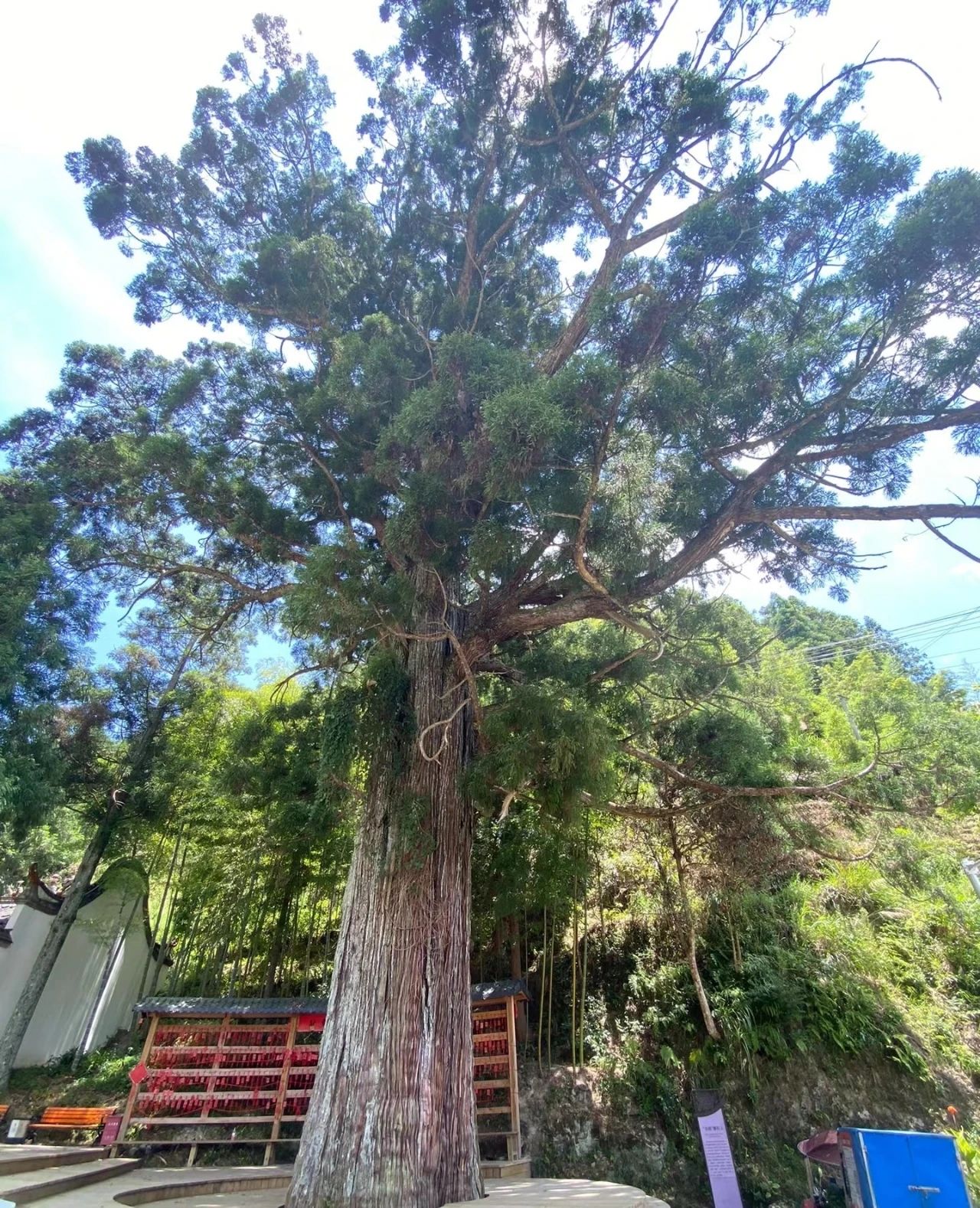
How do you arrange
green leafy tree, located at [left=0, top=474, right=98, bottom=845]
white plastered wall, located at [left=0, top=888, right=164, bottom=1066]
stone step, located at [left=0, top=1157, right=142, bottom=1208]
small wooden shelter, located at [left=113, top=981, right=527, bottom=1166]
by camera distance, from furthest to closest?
1. white plastered wall, located at [left=0, top=888, right=164, bottom=1066]
2. small wooden shelter, located at [left=113, top=981, right=527, bottom=1166]
3. green leafy tree, located at [left=0, top=474, right=98, bottom=845]
4. stone step, located at [left=0, top=1157, right=142, bottom=1208]

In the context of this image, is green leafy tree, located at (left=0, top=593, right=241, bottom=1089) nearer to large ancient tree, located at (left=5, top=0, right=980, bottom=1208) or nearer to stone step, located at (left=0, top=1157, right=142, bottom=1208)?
large ancient tree, located at (left=5, top=0, right=980, bottom=1208)

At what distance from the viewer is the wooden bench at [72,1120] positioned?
551 centimetres

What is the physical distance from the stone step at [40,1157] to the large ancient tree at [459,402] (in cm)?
272

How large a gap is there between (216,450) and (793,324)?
4.38 m

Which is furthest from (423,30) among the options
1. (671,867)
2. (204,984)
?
(204,984)

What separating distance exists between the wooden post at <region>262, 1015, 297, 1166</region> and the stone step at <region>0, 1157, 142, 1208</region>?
3.53ft

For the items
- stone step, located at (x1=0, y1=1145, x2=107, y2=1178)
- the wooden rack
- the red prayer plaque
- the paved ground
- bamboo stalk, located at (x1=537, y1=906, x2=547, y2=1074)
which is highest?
bamboo stalk, located at (x1=537, y1=906, x2=547, y2=1074)

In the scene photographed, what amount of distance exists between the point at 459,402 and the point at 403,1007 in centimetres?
370

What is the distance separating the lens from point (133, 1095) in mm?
5395

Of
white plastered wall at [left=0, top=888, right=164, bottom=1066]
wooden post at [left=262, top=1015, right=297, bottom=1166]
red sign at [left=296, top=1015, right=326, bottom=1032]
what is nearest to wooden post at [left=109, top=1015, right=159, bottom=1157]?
wooden post at [left=262, top=1015, right=297, bottom=1166]

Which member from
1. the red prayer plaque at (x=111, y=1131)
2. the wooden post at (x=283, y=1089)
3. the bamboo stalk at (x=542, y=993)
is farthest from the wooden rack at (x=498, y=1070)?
the red prayer plaque at (x=111, y=1131)

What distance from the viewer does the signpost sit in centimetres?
466

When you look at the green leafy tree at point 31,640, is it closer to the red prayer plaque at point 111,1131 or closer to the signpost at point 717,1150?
the red prayer plaque at point 111,1131

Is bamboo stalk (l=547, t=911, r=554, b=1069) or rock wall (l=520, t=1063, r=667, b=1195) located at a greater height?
bamboo stalk (l=547, t=911, r=554, b=1069)
